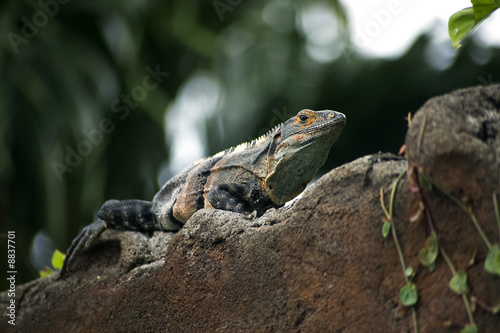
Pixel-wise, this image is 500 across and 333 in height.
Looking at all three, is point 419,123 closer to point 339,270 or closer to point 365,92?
point 339,270

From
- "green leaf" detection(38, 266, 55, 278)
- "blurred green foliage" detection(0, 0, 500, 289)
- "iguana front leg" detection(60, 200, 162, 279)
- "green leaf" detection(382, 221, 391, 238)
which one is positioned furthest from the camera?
"blurred green foliage" detection(0, 0, 500, 289)

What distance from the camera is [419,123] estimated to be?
2.69 m

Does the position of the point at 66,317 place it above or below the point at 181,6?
below

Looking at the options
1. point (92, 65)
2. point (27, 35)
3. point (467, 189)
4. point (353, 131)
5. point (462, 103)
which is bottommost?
point (353, 131)

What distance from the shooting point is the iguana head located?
4332 mm

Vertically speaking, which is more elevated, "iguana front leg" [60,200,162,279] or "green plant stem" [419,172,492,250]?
"iguana front leg" [60,200,162,279]

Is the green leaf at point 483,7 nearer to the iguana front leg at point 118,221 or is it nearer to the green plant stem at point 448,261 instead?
the green plant stem at point 448,261

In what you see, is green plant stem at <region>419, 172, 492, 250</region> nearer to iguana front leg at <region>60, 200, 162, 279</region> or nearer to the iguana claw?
iguana front leg at <region>60, 200, 162, 279</region>

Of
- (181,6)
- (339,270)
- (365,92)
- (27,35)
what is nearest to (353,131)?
(365,92)

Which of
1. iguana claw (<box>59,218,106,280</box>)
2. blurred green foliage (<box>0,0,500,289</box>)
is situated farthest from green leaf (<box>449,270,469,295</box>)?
blurred green foliage (<box>0,0,500,289</box>)

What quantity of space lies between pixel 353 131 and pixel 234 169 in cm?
497

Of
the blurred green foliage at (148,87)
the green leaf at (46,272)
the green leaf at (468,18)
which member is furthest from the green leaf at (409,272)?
the blurred green foliage at (148,87)

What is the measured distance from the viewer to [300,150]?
4.38 metres

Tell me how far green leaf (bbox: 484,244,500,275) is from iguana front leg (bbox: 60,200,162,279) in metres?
2.74
